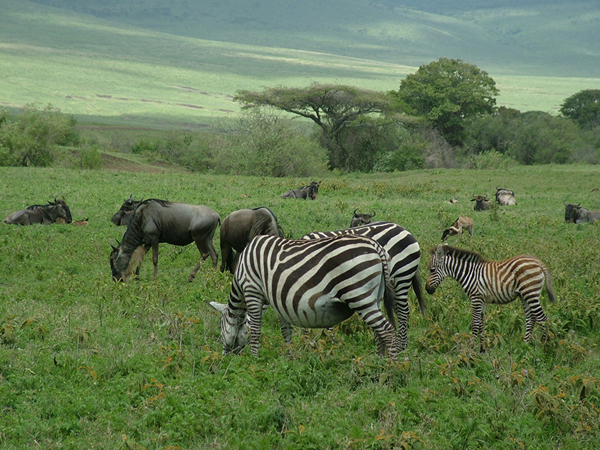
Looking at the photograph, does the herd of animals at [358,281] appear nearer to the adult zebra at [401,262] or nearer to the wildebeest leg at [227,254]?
the adult zebra at [401,262]

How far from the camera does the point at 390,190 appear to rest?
26047mm

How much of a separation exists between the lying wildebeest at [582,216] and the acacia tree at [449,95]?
3486 cm

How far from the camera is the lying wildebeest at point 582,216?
18516 mm

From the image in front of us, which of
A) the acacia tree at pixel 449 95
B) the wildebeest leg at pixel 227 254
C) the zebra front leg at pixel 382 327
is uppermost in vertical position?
the acacia tree at pixel 449 95

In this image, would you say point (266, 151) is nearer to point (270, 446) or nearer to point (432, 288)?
point (432, 288)

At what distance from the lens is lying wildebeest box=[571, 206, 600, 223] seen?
1852 centimetres

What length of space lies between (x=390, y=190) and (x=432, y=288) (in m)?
→ 17.6

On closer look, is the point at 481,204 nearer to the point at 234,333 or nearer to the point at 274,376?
the point at 234,333

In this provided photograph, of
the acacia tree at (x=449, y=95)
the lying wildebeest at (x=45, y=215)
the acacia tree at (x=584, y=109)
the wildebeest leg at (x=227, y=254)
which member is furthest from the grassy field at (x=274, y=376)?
the acacia tree at (x=584, y=109)

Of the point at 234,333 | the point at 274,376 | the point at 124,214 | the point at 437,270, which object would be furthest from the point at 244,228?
the point at 124,214

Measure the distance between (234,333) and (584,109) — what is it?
7013 cm

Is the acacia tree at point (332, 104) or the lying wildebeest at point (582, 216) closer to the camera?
the lying wildebeest at point (582, 216)

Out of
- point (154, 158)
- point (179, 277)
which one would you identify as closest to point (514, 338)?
point (179, 277)

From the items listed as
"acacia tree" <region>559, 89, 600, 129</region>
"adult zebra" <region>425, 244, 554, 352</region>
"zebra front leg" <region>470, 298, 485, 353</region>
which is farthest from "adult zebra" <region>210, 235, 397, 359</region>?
"acacia tree" <region>559, 89, 600, 129</region>
